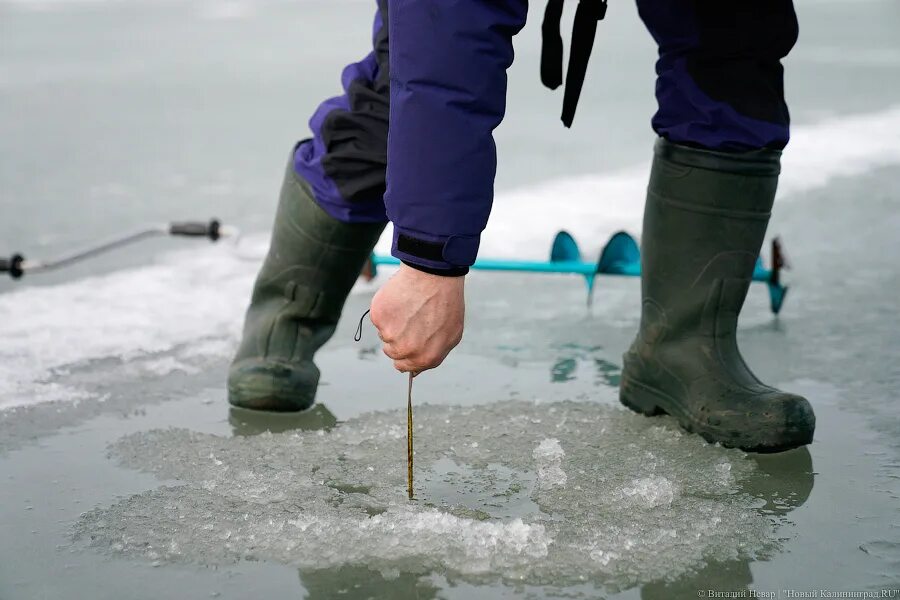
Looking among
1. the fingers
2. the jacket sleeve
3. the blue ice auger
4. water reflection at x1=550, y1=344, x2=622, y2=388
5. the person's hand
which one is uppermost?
the jacket sleeve

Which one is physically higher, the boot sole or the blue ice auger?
the blue ice auger

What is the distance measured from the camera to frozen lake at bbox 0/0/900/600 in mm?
1519

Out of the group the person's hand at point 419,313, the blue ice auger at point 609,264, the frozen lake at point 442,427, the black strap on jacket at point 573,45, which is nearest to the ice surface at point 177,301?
the frozen lake at point 442,427

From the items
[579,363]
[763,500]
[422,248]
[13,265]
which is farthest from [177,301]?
[763,500]

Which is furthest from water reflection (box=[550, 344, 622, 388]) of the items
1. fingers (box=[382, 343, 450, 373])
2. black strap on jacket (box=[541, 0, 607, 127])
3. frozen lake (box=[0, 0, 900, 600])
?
fingers (box=[382, 343, 450, 373])

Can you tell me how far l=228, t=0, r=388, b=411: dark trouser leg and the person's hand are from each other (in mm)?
486

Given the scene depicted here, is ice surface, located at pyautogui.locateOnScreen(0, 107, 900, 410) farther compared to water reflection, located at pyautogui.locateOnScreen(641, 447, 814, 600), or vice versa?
ice surface, located at pyautogui.locateOnScreen(0, 107, 900, 410)

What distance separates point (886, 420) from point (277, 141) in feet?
10.5

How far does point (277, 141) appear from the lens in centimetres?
475

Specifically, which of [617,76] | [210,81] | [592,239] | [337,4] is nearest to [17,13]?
[337,4]

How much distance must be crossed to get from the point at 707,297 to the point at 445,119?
71cm

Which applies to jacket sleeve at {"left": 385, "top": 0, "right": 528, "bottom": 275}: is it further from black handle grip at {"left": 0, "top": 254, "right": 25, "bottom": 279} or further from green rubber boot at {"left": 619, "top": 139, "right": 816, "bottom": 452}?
black handle grip at {"left": 0, "top": 254, "right": 25, "bottom": 279}

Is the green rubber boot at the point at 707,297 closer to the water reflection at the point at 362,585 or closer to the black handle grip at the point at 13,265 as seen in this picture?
the water reflection at the point at 362,585

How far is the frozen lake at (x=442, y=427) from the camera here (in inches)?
59.8
